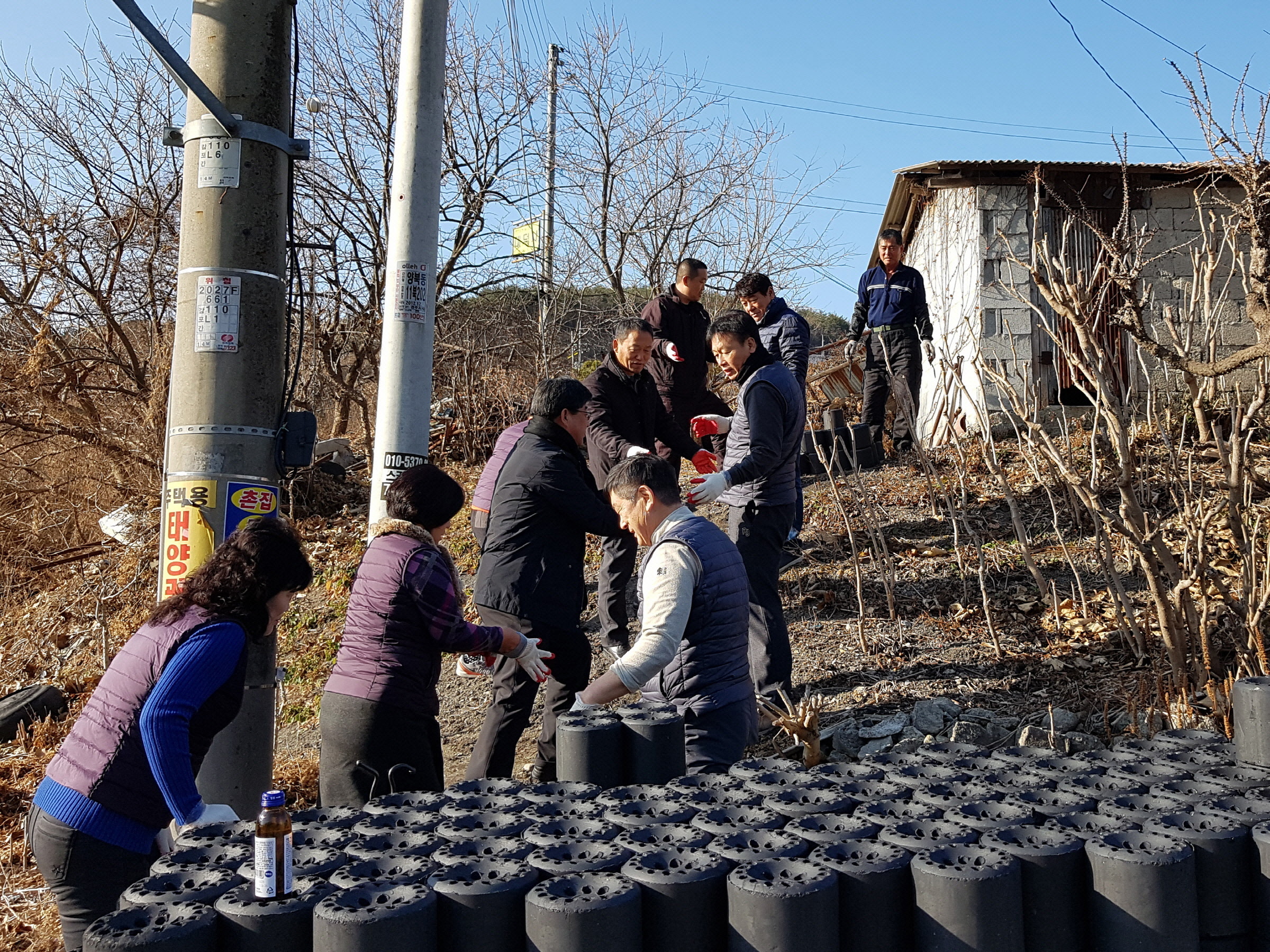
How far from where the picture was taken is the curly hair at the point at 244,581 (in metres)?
2.98

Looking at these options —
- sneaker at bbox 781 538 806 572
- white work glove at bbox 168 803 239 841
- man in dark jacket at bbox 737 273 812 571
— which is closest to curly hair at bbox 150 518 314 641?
white work glove at bbox 168 803 239 841

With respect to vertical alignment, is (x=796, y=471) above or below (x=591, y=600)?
above

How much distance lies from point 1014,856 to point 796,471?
11.2 feet

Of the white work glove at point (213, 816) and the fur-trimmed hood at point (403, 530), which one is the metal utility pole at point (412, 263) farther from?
the white work glove at point (213, 816)

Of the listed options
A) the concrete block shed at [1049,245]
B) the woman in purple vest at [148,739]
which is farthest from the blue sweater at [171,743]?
the concrete block shed at [1049,245]

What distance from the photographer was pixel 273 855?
7.25 ft

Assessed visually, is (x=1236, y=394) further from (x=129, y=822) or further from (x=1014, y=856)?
(x=129, y=822)

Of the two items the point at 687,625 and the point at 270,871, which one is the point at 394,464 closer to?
A: the point at 687,625

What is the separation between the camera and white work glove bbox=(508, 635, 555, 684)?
13.0 ft

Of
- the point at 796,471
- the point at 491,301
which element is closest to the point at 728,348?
the point at 796,471

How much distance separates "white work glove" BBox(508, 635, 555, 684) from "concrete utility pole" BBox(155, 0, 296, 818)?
0.92 m

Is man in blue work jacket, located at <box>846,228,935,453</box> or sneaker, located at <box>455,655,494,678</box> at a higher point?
man in blue work jacket, located at <box>846,228,935,453</box>

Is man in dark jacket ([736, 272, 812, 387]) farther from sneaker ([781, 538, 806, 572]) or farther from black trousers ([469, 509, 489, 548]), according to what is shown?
black trousers ([469, 509, 489, 548])

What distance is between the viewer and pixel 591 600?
777 cm
